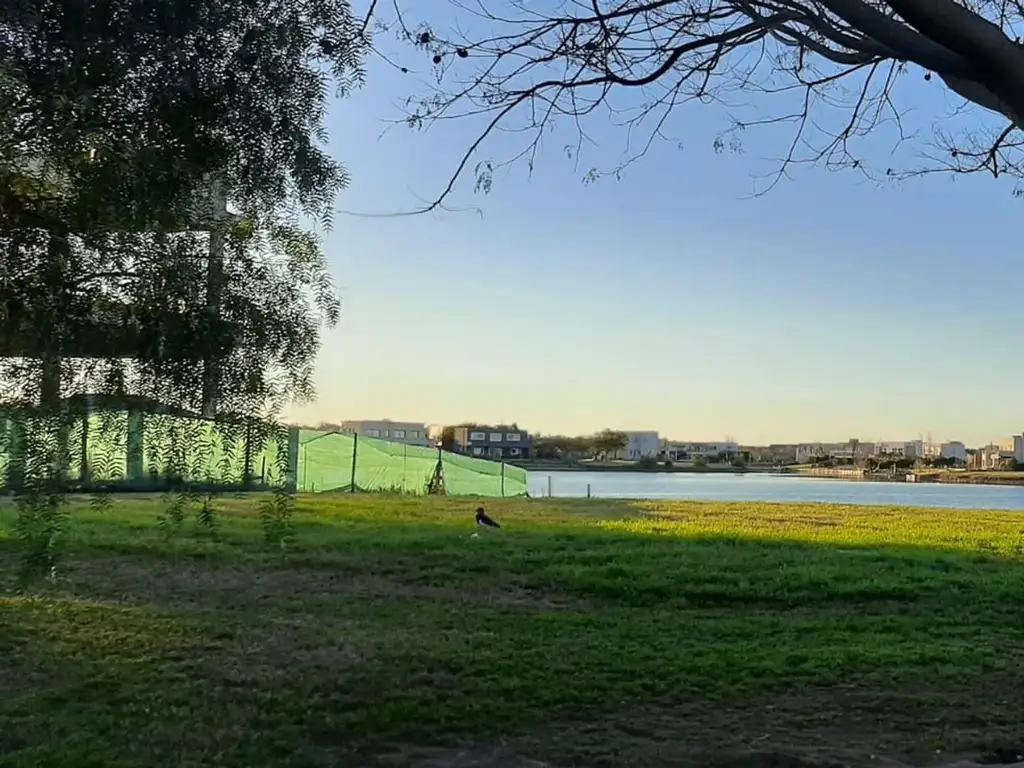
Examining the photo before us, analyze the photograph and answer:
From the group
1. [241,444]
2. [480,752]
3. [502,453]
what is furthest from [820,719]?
[502,453]

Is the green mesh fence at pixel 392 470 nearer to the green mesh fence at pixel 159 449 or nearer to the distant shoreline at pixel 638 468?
the distant shoreline at pixel 638 468

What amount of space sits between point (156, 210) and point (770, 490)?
2168cm

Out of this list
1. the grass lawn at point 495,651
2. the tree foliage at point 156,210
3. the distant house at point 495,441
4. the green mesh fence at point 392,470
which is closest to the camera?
the tree foliage at point 156,210

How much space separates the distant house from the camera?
25516 mm

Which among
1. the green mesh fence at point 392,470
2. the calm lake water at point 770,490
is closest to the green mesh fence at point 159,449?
the green mesh fence at point 392,470

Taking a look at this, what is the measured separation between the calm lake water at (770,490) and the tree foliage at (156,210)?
55.4ft

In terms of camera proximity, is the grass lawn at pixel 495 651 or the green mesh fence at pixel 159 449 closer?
the green mesh fence at pixel 159 449

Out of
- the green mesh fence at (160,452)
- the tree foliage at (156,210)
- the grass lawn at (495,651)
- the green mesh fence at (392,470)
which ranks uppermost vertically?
the tree foliage at (156,210)

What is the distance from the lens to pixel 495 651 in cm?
568

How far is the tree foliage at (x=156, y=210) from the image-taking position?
3279mm

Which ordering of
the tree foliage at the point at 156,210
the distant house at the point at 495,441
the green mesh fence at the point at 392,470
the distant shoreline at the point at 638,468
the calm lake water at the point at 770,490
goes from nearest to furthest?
the tree foliage at the point at 156,210
the green mesh fence at the point at 392,470
the calm lake water at the point at 770,490
the distant house at the point at 495,441
the distant shoreline at the point at 638,468

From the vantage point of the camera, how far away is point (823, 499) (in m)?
20.7

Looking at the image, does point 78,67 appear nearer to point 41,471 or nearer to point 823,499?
point 41,471

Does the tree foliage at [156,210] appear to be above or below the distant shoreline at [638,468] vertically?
above
